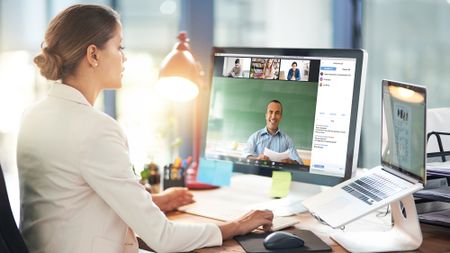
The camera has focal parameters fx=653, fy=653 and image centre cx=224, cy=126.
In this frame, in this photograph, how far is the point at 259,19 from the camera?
4.06 meters

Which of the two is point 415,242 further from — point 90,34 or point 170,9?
point 170,9

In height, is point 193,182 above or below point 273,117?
below

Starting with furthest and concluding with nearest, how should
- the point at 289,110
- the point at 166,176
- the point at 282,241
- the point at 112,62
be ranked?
1. the point at 166,176
2. the point at 289,110
3. the point at 112,62
4. the point at 282,241

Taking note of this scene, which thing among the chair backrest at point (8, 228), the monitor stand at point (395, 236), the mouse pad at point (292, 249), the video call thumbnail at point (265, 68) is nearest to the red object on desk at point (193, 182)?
the video call thumbnail at point (265, 68)

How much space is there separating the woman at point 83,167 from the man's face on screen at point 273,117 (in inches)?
15.6

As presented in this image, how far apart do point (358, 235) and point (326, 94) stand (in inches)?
17.7

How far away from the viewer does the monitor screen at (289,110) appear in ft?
6.27

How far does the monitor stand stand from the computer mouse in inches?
4.7

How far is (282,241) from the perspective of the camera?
1.59 metres

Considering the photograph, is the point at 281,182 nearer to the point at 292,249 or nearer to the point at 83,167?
the point at 292,249

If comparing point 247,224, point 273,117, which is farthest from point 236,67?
point 247,224

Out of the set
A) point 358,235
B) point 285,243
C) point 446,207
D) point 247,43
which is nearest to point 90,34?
point 285,243

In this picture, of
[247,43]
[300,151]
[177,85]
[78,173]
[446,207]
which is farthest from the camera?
[247,43]

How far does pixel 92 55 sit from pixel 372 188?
0.79m
